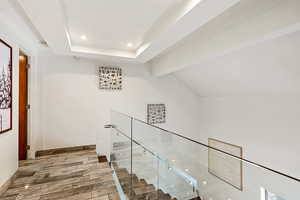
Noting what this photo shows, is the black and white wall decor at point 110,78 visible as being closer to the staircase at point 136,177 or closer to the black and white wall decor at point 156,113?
the black and white wall decor at point 156,113

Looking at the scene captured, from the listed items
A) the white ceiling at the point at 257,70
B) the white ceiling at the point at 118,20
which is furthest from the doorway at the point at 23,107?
the white ceiling at the point at 257,70

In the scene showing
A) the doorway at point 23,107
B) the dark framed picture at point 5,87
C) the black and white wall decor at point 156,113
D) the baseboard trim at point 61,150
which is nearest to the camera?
the dark framed picture at point 5,87

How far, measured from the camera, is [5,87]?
80.4 inches

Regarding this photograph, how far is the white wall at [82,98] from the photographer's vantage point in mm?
3441

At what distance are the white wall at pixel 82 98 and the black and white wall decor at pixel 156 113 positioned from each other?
0.15 metres

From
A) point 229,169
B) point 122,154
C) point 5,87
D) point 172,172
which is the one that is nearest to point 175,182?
point 172,172

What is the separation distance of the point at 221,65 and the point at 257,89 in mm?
998

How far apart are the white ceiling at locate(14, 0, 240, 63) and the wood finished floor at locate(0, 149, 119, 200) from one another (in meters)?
2.25

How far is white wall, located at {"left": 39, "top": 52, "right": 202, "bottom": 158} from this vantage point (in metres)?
3.44

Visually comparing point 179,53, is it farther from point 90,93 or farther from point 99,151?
point 99,151

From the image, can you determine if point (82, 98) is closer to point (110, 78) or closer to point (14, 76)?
point (110, 78)

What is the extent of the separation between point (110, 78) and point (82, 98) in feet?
2.82

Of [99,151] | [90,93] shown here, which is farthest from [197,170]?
[90,93]

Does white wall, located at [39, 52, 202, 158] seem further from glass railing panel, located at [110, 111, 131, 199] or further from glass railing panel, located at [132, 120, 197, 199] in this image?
glass railing panel, located at [132, 120, 197, 199]
